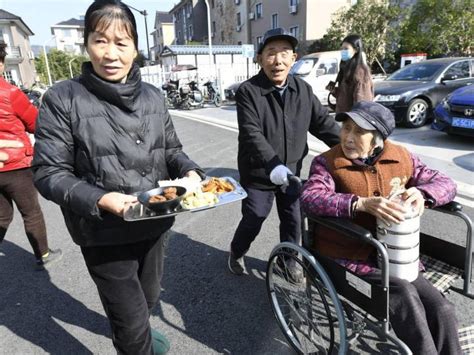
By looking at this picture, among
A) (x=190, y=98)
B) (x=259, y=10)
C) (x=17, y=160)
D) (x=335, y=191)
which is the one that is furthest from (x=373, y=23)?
(x=17, y=160)

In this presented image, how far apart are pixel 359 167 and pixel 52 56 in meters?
56.4

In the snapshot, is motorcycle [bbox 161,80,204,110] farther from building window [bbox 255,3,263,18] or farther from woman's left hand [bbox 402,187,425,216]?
building window [bbox 255,3,263,18]

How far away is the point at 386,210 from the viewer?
166cm

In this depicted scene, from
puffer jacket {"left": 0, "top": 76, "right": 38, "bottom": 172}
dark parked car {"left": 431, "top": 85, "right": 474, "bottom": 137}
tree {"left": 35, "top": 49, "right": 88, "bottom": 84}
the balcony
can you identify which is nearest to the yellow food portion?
puffer jacket {"left": 0, "top": 76, "right": 38, "bottom": 172}

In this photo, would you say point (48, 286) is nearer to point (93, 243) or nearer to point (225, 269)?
point (225, 269)

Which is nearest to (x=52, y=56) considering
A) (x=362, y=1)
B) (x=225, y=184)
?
(x=362, y=1)

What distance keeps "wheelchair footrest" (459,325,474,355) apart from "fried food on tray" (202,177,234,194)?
56.4 inches

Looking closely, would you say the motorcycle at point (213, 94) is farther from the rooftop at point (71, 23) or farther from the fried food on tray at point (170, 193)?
the rooftop at point (71, 23)

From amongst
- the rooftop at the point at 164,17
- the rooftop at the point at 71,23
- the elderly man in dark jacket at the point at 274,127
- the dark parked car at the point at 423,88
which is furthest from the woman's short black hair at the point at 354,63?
the rooftop at the point at 71,23

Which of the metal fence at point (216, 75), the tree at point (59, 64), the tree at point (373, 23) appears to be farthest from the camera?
the tree at point (59, 64)

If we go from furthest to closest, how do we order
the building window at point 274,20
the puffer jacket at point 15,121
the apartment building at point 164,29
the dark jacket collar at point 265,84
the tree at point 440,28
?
1. the apartment building at point 164,29
2. the building window at point 274,20
3. the tree at point 440,28
4. the puffer jacket at point 15,121
5. the dark jacket collar at point 265,84

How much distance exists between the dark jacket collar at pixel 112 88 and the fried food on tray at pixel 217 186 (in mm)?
543

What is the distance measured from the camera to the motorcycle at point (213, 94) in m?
15.4

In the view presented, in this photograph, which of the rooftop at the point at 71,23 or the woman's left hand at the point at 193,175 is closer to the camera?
the woman's left hand at the point at 193,175
